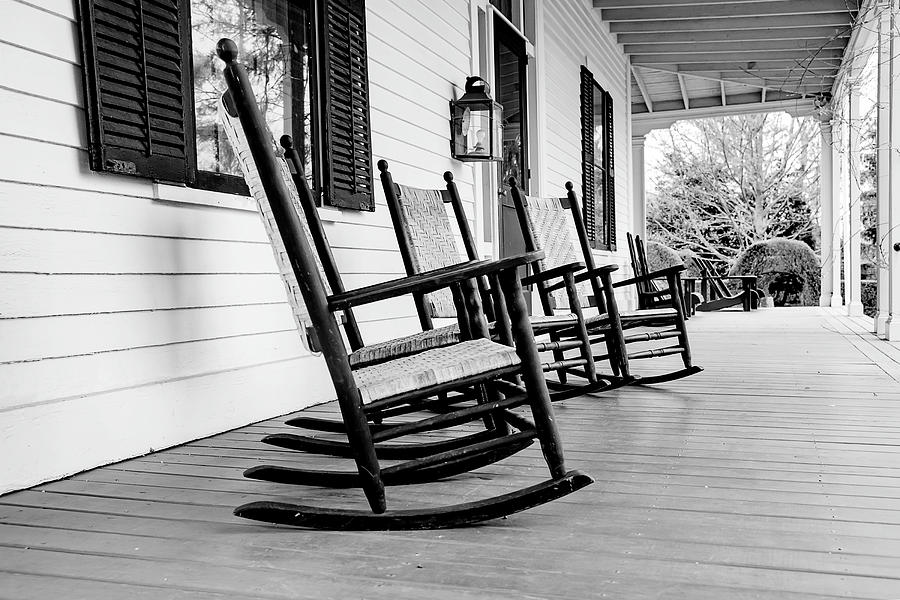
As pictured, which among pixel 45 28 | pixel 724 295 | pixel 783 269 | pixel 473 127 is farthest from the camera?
pixel 783 269

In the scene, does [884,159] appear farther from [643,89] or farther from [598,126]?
[643,89]

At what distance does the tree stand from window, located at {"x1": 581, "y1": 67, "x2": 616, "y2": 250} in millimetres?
9738

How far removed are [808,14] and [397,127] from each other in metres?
5.56

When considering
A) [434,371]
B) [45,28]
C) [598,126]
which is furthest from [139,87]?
[598,126]

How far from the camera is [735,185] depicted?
18.5 meters

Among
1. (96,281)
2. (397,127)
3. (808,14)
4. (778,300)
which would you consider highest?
(808,14)

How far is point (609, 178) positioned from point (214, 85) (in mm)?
6821

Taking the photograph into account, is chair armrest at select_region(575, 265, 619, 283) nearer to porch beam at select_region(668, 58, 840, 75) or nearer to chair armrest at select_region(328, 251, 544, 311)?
chair armrest at select_region(328, 251, 544, 311)

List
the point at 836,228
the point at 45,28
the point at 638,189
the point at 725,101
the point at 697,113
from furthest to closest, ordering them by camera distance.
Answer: the point at 697,113 < the point at 638,189 < the point at 725,101 < the point at 836,228 < the point at 45,28

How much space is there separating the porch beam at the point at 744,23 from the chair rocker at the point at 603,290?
194 inches

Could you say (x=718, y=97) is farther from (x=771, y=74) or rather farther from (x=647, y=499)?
(x=647, y=499)

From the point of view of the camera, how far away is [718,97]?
12164 millimetres

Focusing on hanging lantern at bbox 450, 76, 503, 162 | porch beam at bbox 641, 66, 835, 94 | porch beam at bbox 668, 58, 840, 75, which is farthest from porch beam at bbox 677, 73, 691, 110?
hanging lantern at bbox 450, 76, 503, 162

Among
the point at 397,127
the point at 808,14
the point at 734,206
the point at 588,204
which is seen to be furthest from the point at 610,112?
the point at 734,206
